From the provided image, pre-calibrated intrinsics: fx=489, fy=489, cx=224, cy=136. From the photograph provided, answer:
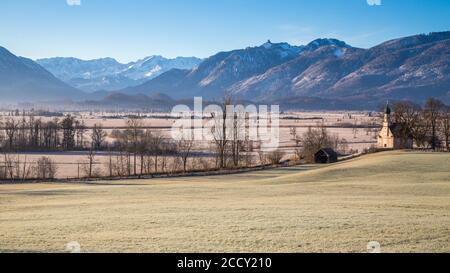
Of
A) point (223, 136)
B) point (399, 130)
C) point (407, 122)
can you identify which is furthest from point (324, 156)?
point (407, 122)

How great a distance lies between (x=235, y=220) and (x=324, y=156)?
2367 inches

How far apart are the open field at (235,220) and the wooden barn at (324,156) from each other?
1561 inches

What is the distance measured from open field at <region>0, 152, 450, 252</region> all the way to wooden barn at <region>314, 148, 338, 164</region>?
3966 centimetres

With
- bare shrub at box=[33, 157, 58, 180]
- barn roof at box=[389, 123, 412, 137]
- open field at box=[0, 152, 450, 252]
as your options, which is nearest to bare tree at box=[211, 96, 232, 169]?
bare shrub at box=[33, 157, 58, 180]

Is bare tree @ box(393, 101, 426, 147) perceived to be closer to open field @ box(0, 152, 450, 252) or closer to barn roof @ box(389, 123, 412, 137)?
barn roof @ box(389, 123, 412, 137)

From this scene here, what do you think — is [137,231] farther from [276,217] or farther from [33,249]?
[276,217]

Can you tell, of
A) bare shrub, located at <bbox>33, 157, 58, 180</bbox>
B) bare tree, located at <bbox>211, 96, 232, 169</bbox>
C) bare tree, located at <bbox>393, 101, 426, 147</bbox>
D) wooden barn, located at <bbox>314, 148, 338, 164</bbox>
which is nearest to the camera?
bare shrub, located at <bbox>33, 157, 58, 180</bbox>

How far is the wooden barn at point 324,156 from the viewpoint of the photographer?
264 ft

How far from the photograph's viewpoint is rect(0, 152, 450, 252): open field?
695 inches

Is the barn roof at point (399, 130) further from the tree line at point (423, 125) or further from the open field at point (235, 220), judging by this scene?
the open field at point (235, 220)

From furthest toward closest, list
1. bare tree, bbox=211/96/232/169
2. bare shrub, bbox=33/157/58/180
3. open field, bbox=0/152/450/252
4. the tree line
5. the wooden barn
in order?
the tree line
the wooden barn
bare tree, bbox=211/96/232/169
bare shrub, bbox=33/157/58/180
open field, bbox=0/152/450/252

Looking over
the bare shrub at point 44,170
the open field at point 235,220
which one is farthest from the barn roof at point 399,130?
the bare shrub at point 44,170
